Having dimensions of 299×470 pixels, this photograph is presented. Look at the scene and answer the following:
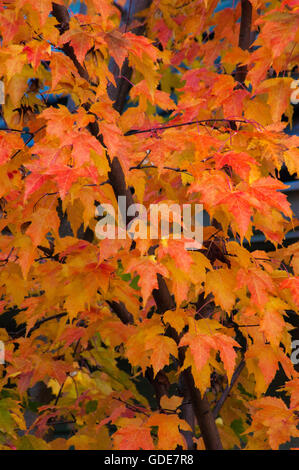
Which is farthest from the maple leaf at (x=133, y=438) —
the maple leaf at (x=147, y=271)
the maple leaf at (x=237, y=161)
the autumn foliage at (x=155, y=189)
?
the maple leaf at (x=237, y=161)

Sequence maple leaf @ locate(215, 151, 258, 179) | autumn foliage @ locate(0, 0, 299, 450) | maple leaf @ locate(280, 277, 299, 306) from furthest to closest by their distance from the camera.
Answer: maple leaf @ locate(280, 277, 299, 306) < maple leaf @ locate(215, 151, 258, 179) < autumn foliage @ locate(0, 0, 299, 450)

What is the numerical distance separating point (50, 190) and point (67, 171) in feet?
1.42

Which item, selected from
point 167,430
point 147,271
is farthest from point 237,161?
point 167,430

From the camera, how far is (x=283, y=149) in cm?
218

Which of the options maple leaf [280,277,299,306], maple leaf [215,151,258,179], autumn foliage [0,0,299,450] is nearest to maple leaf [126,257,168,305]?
autumn foliage [0,0,299,450]

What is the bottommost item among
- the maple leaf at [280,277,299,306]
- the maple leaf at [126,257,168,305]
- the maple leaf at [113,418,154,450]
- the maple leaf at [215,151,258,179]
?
the maple leaf at [113,418,154,450]

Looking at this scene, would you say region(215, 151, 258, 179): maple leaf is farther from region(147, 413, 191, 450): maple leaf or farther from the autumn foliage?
region(147, 413, 191, 450): maple leaf

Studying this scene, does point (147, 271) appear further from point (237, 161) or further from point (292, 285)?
point (292, 285)

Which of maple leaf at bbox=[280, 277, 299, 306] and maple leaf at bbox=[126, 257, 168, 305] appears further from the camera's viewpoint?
maple leaf at bbox=[280, 277, 299, 306]

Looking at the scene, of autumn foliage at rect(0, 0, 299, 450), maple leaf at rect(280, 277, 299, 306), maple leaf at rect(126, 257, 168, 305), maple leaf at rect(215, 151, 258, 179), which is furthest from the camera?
maple leaf at rect(280, 277, 299, 306)

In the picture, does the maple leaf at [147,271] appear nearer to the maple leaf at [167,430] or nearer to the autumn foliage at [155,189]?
the autumn foliage at [155,189]

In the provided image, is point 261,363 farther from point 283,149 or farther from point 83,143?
point 83,143

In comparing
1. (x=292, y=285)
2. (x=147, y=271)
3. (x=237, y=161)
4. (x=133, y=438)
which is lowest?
(x=133, y=438)
